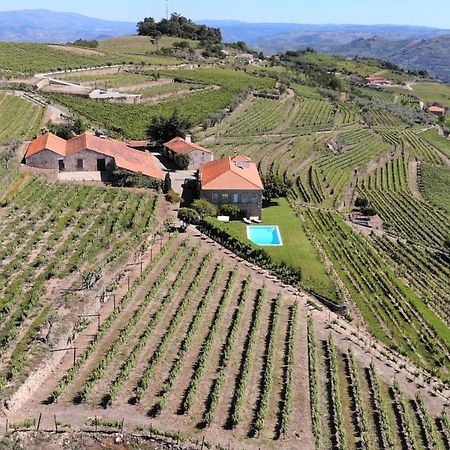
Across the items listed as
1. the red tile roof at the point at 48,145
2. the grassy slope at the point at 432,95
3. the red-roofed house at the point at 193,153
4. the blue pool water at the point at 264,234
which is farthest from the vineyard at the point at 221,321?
the grassy slope at the point at 432,95

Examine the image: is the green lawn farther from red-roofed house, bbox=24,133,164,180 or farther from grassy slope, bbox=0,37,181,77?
grassy slope, bbox=0,37,181,77

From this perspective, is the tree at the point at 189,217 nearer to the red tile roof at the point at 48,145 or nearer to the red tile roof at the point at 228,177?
the red tile roof at the point at 228,177

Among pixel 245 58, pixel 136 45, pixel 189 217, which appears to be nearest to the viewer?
pixel 189 217

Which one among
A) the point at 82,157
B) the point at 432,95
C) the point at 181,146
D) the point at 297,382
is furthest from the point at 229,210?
the point at 432,95

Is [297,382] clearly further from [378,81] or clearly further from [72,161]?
[378,81]

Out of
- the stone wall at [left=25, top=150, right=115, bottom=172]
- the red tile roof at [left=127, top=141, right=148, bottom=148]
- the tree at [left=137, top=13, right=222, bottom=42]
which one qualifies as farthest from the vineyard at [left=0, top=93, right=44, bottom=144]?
the tree at [left=137, top=13, right=222, bottom=42]
